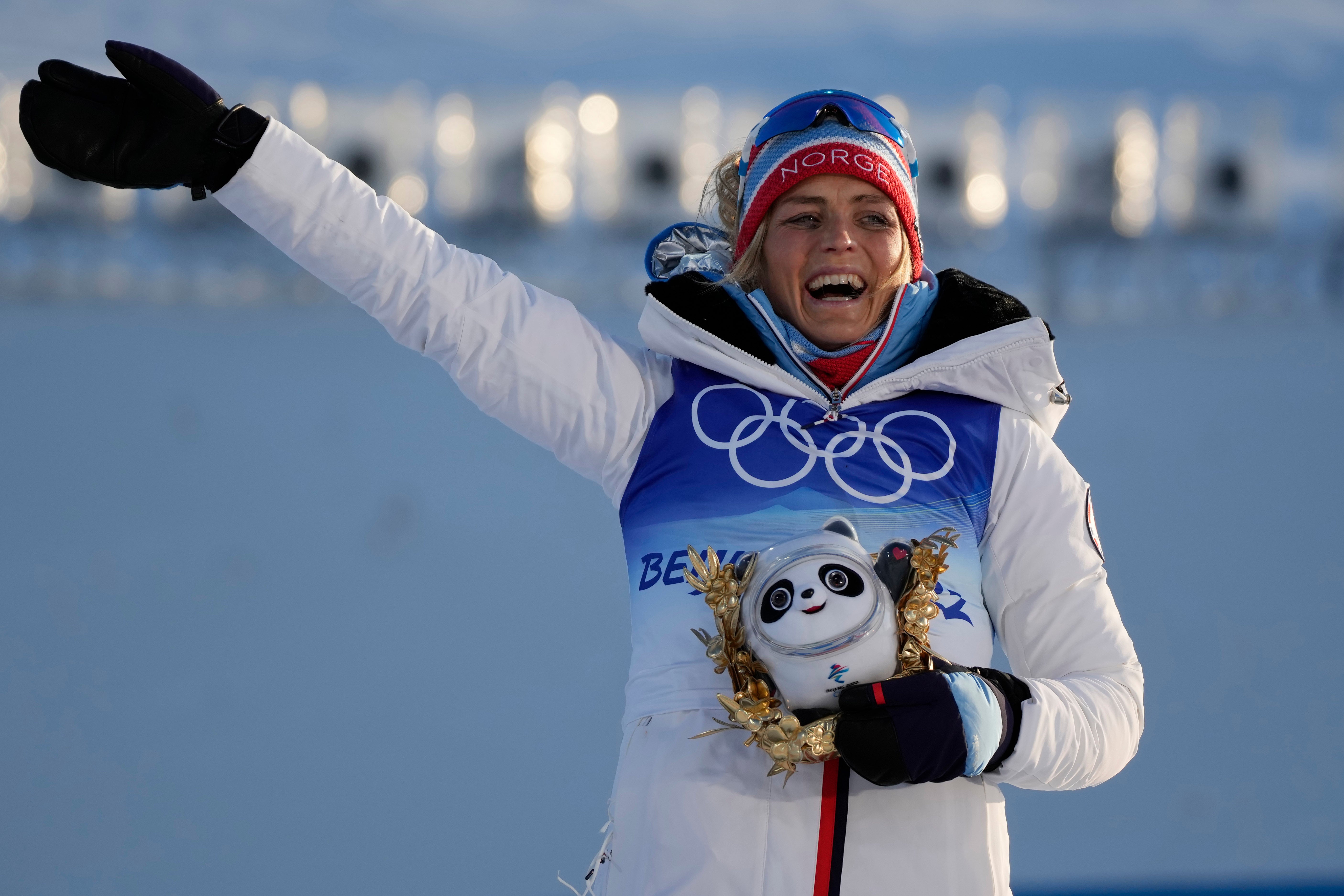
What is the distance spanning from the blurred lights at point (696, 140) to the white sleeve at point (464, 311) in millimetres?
4027

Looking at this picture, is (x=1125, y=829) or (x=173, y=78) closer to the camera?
(x=173, y=78)

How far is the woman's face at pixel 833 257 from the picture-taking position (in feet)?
4.38

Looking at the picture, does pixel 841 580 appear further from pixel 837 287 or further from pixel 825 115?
pixel 825 115

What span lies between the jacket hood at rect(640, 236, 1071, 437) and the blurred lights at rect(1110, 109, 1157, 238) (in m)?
4.26

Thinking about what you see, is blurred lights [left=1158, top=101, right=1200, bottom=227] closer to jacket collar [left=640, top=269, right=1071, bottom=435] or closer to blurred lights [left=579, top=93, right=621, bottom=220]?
blurred lights [left=579, top=93, right=621, bottom=220]

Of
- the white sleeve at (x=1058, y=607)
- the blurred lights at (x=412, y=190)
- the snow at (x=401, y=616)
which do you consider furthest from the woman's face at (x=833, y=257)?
the blurred lights at (x=412, y=190)

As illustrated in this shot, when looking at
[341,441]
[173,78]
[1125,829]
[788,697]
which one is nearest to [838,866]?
[788,697]

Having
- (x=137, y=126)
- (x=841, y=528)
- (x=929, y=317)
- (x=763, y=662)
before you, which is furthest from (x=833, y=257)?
(x=137, y=126)

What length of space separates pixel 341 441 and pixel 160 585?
769 millimetres

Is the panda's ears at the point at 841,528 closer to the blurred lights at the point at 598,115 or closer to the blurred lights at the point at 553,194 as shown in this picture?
the blurred lights at the point at 553,194

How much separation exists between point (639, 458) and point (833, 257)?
318 mm

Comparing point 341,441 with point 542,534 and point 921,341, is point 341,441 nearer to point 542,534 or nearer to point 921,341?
point 542,534

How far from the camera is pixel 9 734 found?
297 cm

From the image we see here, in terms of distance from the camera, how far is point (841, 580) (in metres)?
1.02
